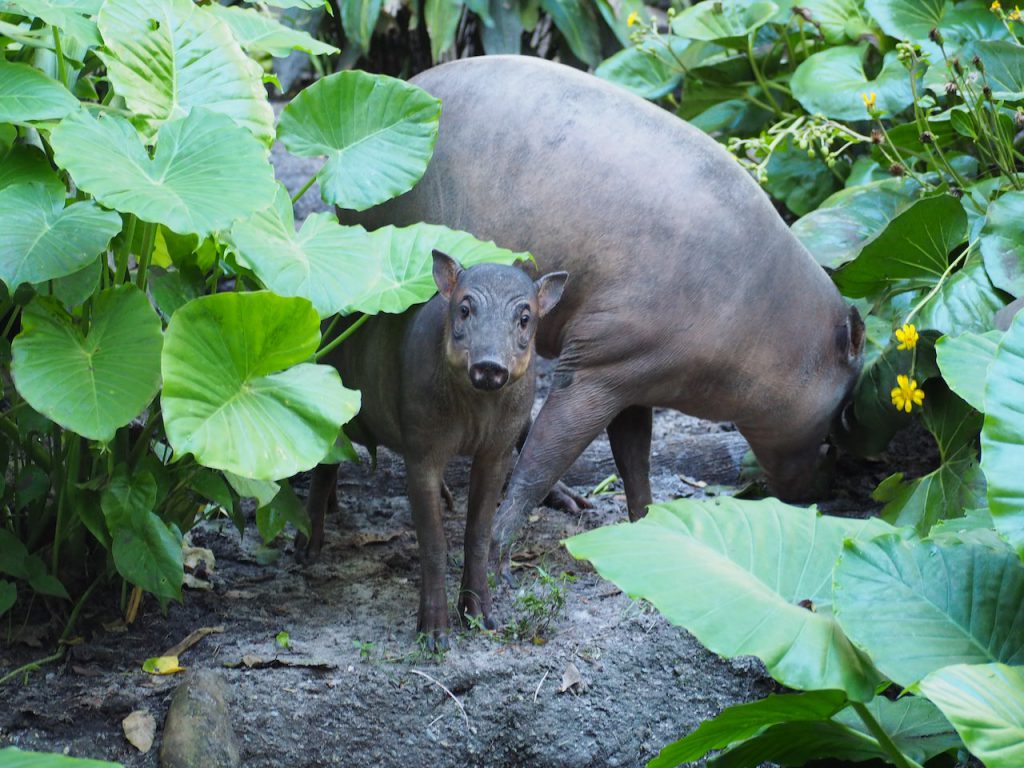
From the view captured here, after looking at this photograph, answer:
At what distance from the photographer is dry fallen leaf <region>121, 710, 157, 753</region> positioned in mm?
3016

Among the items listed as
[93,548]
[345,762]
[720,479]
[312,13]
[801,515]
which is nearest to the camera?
[801,515]

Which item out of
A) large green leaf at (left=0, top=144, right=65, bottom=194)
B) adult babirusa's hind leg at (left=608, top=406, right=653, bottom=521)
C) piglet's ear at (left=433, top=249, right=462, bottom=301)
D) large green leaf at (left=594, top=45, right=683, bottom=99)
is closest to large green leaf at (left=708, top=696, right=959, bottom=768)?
piglet's ear at (left=433, top=249, right=462, bottom=301)

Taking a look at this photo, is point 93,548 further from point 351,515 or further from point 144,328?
point 351,515

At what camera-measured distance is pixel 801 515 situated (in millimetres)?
2854

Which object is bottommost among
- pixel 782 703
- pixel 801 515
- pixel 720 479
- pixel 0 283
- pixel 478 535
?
pixel 720 479

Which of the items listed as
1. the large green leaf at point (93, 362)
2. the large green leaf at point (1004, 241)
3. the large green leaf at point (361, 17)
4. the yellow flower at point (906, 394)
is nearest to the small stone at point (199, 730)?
the large green leaf at point (93, 362)

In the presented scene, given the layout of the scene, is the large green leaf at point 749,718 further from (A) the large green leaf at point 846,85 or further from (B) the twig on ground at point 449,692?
(A) the large green leaf at point 846,85

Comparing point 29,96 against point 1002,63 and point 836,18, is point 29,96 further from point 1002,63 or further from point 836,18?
point 836,18

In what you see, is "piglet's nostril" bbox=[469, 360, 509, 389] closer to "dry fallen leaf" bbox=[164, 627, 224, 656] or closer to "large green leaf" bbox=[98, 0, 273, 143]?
"large green leaf" bbox=[98, 0, 273, 143]

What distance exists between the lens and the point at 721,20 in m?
5.32

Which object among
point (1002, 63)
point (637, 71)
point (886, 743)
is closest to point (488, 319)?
point (886, 743)

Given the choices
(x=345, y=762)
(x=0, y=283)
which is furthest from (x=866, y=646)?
(x=0, y=283)

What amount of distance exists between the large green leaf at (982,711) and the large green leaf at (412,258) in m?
1.72

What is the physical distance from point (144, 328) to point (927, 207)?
256 cm
